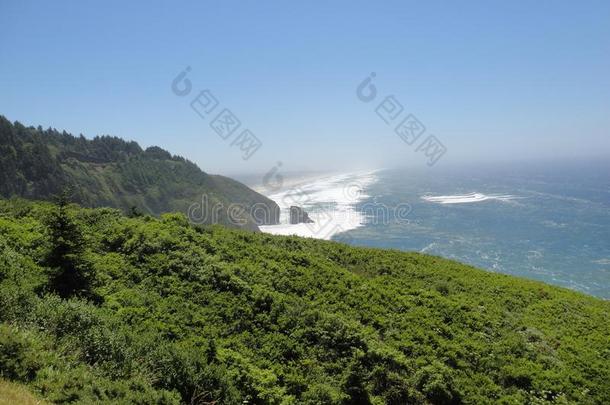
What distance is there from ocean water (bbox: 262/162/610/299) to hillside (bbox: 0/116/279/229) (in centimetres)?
2446

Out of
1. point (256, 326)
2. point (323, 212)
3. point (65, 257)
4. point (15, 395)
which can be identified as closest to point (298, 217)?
point (323, 212)

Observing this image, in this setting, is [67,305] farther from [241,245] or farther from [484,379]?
[484,379]

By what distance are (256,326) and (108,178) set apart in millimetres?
154898

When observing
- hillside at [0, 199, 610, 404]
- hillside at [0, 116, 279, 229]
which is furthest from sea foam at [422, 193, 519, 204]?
hillside at [0, 199, 610, 404]

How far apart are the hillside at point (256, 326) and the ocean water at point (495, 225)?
5031cm

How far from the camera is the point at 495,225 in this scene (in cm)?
10225

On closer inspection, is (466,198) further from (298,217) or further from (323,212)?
(298,217)

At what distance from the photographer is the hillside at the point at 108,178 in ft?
358

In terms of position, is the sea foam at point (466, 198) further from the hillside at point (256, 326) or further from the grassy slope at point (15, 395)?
the grassy slope at point (15, 395)

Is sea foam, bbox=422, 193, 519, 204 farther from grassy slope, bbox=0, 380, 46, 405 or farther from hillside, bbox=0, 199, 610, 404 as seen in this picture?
grassy slope, bbox=0, 380, 46, 405

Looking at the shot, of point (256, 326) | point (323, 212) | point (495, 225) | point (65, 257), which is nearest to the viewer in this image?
point (65, 257)

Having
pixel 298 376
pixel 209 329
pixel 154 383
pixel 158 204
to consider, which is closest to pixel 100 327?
pixel 154 383

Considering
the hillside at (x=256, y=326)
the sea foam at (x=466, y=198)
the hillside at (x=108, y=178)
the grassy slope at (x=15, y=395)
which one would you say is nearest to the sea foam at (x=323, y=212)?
the hillside at (x=108, y=178)

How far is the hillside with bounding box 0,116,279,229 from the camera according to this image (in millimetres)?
109188
